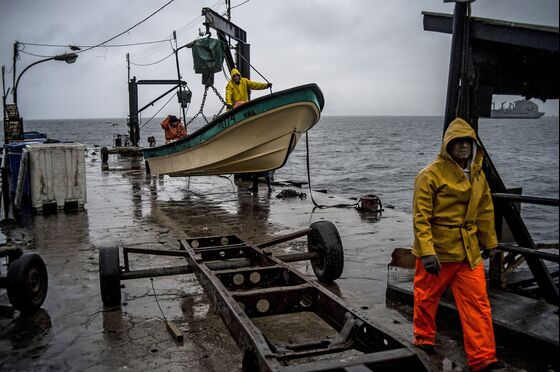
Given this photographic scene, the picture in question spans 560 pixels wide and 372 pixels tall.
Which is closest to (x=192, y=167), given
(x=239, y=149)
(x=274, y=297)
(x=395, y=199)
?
(x=239, y=149)

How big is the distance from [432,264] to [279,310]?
120 centimetres

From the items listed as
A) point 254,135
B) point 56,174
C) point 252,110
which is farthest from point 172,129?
point 252,110

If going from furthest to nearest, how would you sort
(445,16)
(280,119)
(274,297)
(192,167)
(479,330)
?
(192,167)
(280,119)
(445,16)
(274,297)
(479,330)

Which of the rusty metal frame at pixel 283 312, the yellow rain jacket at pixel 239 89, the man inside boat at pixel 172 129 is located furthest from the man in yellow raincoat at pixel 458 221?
the man inside boat at pixel 172 129

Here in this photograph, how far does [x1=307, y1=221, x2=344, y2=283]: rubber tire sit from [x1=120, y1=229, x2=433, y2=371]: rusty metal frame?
0.14 meters

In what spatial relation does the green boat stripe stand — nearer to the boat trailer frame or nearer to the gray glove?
the boat trailer frame

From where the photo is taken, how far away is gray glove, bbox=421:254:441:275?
3.60 metres

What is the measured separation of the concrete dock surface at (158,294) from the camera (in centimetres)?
400

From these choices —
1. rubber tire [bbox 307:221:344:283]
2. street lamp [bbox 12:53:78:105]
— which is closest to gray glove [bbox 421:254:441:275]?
rubber tire [bbox 307:221:344:283]

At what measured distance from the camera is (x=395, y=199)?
894 inches

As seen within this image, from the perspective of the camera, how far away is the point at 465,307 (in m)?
3.71

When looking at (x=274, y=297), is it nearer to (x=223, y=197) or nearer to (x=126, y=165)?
(x=223, y=197)

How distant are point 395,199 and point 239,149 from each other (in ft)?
41.3

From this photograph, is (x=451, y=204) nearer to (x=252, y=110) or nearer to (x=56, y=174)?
(x=252, y=110)
